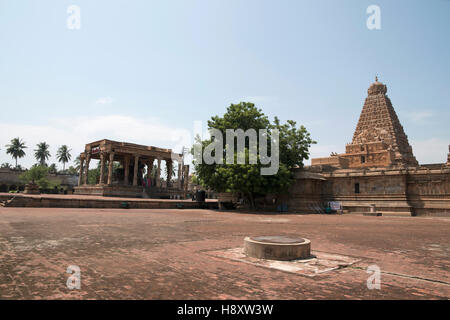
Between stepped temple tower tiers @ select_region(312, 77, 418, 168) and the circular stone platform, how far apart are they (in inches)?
1754

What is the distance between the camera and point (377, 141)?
54.1 metres

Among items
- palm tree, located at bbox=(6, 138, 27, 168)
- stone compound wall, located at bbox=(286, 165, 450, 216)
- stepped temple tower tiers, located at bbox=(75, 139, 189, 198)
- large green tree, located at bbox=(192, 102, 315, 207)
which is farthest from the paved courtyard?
palm tree, located at bbox=(6, 138, 27, 168)

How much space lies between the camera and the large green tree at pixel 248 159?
89.4ft

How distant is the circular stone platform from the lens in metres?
6.58

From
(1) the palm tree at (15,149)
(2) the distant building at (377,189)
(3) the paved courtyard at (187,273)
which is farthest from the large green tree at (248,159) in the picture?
(1) the palm tree at (15,149)

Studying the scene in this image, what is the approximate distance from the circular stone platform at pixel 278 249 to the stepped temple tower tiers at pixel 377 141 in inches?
1754

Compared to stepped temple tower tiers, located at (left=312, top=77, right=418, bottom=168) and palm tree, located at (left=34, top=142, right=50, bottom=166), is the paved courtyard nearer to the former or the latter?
stepped temple tower tiers, located at (left=312, top=77, right=418, bottom=168)

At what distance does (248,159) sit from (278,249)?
20633 millimetres

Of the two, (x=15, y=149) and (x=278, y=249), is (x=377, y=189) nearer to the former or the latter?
(x=278, y=249)

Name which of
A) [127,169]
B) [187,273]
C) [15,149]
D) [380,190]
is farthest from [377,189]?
[15,149]

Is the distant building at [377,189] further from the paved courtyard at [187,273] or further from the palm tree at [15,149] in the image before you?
the palm tree at [15,149]
